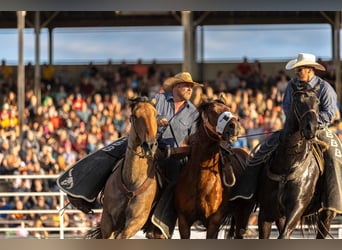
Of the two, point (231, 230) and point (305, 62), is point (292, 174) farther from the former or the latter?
point (231, 230)

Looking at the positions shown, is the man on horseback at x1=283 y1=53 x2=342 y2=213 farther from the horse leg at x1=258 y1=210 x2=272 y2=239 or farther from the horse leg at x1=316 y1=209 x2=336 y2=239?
the horse leg at x1=258 y1=210 x2=272 y2=239

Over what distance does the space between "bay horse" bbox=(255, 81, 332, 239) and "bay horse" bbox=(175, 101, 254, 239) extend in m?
0.42

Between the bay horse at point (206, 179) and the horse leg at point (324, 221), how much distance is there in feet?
4.00

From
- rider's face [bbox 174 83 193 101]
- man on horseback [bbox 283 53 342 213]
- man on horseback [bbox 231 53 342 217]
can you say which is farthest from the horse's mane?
man on horseback [bbox 283 53 342 213]

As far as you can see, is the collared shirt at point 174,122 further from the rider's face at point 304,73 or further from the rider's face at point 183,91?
the rider's face at point 304,73

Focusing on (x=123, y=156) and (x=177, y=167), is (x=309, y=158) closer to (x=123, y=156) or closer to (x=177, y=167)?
(x=177, y=167)

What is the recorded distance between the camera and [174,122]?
8.06m

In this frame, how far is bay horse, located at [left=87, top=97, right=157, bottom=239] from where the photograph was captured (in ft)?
23.9

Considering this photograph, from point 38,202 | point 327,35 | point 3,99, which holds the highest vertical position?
point 327,35

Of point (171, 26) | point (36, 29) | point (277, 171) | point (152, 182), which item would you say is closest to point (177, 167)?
point (152, 182)

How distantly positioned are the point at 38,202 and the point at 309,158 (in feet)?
23.2

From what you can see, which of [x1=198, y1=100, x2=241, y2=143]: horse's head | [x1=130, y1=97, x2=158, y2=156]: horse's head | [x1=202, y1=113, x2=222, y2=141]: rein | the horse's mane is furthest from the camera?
the horse's mane

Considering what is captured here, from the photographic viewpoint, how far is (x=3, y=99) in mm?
19484

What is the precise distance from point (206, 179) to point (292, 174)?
29.9 inches
